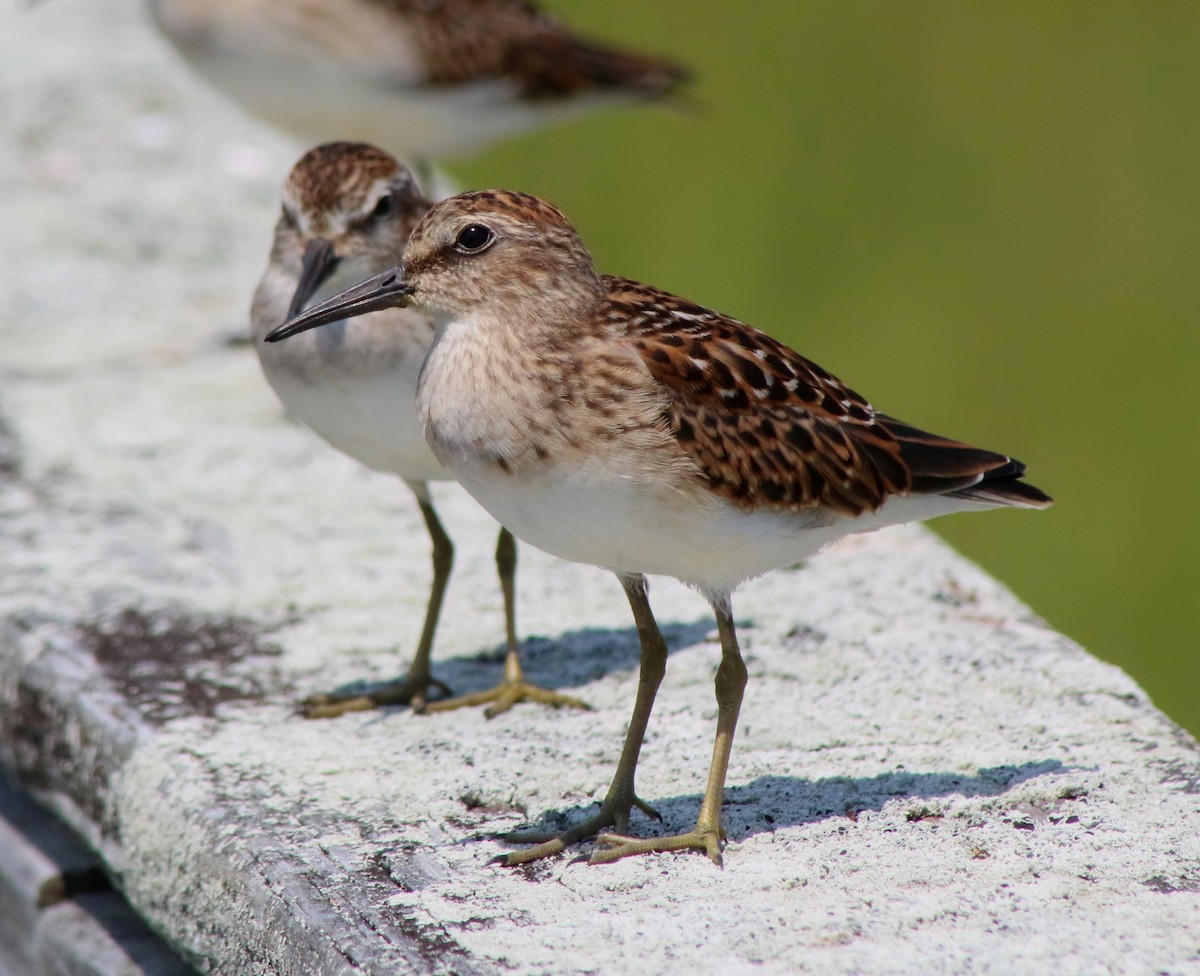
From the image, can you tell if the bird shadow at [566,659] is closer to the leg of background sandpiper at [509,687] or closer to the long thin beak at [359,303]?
the leg of background sandpiper at [509,687]

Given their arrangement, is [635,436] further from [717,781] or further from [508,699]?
[508,699]

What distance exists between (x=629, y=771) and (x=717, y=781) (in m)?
0.21

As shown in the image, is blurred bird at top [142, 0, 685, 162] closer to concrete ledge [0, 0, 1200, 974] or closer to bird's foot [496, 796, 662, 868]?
concrete ledge [0, 0, 1200, 974]

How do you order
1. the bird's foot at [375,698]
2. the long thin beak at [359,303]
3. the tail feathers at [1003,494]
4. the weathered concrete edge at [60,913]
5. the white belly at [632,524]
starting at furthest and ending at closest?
the bird's foot at [375,698] → the weathered concrete edge at [60,913] → the tail feathers at [1003,494] → the long thin beak at [359,303] → the white belly at [632,524]

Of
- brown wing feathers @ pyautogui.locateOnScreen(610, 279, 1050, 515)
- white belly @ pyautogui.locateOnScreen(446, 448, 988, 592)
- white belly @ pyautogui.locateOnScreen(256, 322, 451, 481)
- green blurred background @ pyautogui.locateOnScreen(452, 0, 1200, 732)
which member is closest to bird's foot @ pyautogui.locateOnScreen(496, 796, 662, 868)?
white belly @ pyautogui.locateOnScreen(446, 448, 988, 592)

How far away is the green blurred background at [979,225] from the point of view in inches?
376

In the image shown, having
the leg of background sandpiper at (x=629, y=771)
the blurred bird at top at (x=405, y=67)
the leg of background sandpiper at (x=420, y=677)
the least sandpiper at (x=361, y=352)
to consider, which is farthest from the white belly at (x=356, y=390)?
the blurred bird at top at (x=405, y=67)

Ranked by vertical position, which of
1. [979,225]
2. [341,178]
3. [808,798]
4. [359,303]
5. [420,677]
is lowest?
[420,677]

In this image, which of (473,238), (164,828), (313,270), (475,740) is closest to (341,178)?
(313,270)

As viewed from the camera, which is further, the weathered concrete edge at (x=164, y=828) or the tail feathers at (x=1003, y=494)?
the tail feathers at (x=1003, y=494)

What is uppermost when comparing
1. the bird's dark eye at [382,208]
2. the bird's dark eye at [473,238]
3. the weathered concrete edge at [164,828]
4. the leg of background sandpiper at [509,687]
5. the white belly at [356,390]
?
the bird's dark eye at [473,238]

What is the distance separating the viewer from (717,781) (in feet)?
13.5

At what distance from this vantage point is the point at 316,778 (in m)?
4.51

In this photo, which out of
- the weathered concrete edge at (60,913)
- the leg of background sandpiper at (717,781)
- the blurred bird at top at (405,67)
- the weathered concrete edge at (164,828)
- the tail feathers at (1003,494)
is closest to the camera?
the weathered concrete edge at (164,828)
